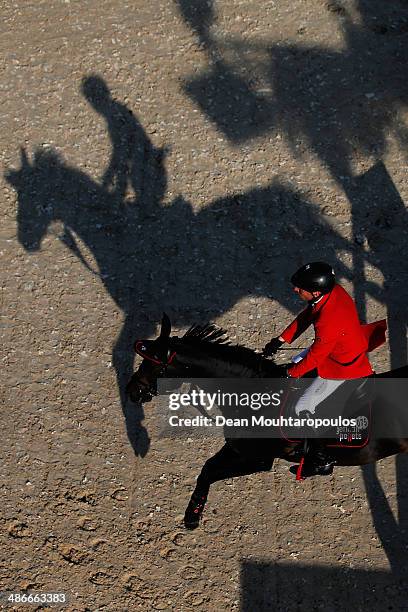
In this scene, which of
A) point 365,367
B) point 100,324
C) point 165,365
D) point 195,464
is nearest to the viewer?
point 165,365

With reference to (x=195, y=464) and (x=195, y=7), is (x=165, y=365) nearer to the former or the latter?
(x=195, y=464)

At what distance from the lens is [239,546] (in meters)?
7.23

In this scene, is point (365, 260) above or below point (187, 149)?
below

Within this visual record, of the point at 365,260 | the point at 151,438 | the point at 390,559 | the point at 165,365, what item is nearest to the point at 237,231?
the point at 365,260

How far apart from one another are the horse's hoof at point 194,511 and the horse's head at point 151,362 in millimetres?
1217

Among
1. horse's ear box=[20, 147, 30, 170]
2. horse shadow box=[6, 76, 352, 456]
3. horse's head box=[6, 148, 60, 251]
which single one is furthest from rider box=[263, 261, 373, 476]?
horse's ear box=[20, 147, 30, 170]

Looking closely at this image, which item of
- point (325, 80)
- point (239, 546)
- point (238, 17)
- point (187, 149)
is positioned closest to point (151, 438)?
point (239, 546)

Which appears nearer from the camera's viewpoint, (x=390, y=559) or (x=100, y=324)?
(x=390, y=559)

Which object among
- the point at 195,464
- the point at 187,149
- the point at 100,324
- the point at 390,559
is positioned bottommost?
the point at 390,559

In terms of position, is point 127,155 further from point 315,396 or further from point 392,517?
point 392,517

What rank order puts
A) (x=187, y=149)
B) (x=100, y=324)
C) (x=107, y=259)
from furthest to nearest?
(x=187, y=149), (x=107, y=259), (x=100, y=324)

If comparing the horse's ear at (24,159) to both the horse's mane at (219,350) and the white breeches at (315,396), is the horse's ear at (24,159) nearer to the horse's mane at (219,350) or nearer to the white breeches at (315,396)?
the horse's mane at (219,350)

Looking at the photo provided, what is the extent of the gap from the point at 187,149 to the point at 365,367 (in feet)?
16.6

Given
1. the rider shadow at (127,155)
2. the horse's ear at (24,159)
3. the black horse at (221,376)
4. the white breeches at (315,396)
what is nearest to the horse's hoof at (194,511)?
the black horse at (221,376)
